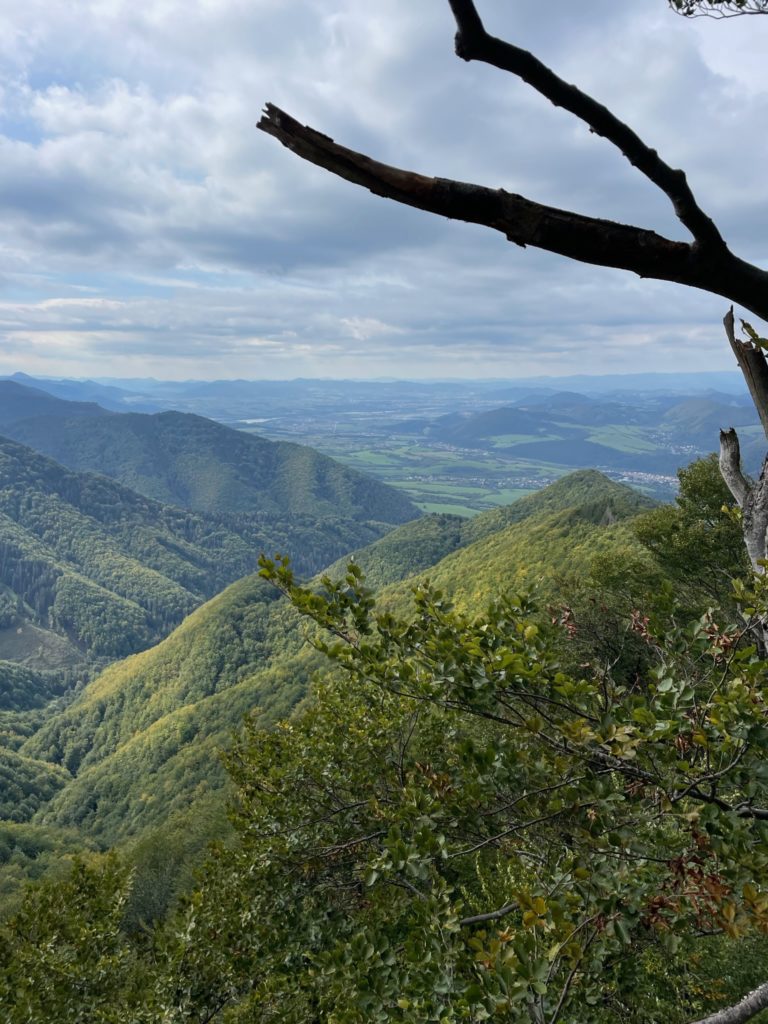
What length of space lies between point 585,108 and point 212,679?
166m

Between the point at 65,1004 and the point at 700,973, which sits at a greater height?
the point at 700,973

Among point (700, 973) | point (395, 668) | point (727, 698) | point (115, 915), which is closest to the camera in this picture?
point (727, 698)

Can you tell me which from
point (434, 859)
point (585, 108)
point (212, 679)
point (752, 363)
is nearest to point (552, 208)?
point (585, 108)

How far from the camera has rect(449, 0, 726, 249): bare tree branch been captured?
216cm

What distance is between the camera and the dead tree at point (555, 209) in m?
2.04

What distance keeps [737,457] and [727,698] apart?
2.24m

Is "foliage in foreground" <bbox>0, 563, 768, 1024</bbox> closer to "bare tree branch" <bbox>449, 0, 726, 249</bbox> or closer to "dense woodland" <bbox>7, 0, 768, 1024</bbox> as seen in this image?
"dense woodland" <bbox>7, 0, 768, 1024</bbox>

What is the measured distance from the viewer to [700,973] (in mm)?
9203

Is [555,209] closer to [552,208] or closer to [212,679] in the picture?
[552,208]

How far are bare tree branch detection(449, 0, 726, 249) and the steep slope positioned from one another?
42.3 m

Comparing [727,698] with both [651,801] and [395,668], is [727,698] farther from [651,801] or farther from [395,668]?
[395,668]

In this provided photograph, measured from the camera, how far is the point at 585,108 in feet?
7.10

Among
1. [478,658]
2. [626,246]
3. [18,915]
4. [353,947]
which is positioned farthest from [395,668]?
[18,915]

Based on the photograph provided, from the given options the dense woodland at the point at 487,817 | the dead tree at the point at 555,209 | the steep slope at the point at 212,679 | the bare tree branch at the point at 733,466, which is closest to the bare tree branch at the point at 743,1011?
the dense woodland at the point at 487,817
